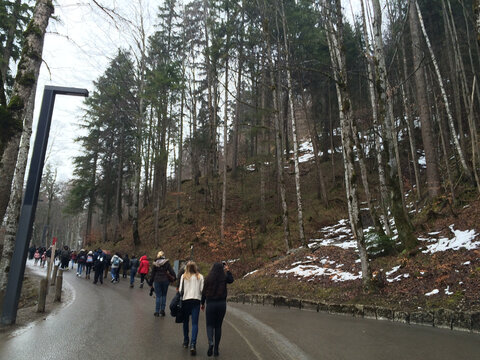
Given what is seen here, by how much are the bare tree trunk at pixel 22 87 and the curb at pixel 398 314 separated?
8.77 metres

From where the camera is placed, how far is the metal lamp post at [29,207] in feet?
22.1

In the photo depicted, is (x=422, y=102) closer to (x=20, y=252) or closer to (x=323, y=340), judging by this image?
(x=323, y=340)

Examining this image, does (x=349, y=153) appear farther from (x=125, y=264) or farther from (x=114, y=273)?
(x=125, y=264)

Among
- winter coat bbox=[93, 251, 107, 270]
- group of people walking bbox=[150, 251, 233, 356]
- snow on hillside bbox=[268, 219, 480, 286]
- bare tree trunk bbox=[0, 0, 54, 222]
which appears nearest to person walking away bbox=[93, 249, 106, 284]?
winter coat bbox=[93, 251, 107, 270]

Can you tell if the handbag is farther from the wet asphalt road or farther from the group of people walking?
the wet asphalt road

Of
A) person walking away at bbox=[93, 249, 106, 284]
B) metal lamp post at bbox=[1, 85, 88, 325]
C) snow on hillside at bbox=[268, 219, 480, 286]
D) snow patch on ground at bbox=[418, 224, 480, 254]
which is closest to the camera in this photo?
metal lamp post at bbox=[1, 85, 88, 325]

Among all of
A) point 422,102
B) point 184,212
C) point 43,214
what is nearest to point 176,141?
point 184,212

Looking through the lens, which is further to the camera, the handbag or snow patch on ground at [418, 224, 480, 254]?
snow patch on ground at [418, 224, 480, 254]

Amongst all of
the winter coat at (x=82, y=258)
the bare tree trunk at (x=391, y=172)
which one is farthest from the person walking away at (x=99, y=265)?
the bare tree trunk at (x=391, y=172)

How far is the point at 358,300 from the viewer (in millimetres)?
8969

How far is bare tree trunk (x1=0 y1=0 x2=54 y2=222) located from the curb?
877 centimetres

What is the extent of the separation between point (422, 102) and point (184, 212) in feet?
67.5

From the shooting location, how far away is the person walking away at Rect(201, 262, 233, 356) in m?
5.29

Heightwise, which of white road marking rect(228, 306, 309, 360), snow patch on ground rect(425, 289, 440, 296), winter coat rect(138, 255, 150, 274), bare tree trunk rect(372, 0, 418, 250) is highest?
bare tree trunk rect(372, 0, 418, 250)
